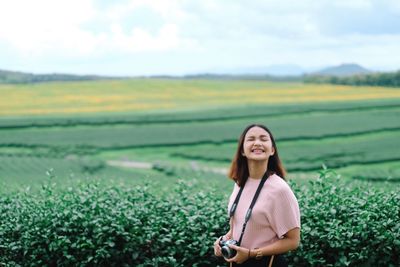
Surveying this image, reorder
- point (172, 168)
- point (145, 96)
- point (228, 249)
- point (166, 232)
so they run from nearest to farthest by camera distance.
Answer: point (228, 249), point (166, 232), point (172, 168), point (145, 96)

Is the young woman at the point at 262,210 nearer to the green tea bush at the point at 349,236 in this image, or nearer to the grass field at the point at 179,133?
the green tea bush at the point at 349,236

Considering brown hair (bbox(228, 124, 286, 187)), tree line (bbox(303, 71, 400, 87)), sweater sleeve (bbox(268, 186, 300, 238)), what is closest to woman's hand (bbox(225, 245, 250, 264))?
sweater sleeve (bbox(268, 186, 300, 238))

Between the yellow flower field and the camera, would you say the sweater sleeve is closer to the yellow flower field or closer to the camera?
the camera

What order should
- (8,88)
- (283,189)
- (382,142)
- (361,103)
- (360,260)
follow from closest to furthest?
(283,189)
(360,260)
(382,142)
(361,103)
(8,88)

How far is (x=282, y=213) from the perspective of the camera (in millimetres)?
3205

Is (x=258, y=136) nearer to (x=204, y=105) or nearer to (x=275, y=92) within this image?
(x=204, y=105)

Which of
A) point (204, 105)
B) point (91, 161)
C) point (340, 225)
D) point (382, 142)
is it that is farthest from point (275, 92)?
point (340, 225)

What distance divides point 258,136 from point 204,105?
4289cm

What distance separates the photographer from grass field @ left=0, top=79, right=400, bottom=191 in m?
22.7

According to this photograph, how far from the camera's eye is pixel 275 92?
190 feet

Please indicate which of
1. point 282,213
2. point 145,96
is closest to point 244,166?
point 282,213

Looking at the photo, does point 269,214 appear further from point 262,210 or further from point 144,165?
point 144,165

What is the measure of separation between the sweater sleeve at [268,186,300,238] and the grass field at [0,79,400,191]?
8.57m

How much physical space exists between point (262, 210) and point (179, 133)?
27605 millimetres
